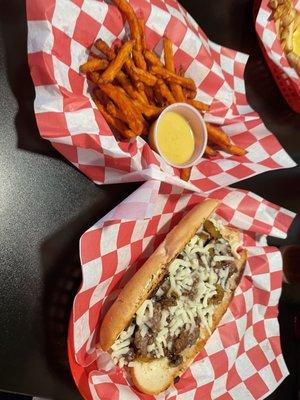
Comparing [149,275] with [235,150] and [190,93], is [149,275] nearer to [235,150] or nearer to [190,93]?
[235,150]

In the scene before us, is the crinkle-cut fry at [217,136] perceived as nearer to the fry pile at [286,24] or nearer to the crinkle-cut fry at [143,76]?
the crinkle-cut fry at [143,76]

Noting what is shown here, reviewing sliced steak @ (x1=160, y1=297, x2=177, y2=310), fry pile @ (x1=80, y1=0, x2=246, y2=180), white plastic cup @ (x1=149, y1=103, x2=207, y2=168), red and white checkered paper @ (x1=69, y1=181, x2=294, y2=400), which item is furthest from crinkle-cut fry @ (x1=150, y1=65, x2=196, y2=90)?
sliced steak @ (x1=160, y1=297, x2=177, y2=310)

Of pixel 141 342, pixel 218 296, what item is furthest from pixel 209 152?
pixel 141 342

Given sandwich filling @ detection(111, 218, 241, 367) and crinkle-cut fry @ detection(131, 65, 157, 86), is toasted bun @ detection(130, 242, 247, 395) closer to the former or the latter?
sandwich filling @ detection(111, 218, 241, 367)

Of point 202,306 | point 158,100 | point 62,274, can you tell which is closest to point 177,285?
point 202,306

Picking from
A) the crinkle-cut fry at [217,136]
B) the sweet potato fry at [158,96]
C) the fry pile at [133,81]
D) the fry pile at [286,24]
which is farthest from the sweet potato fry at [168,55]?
the fry pile at [286,24]
